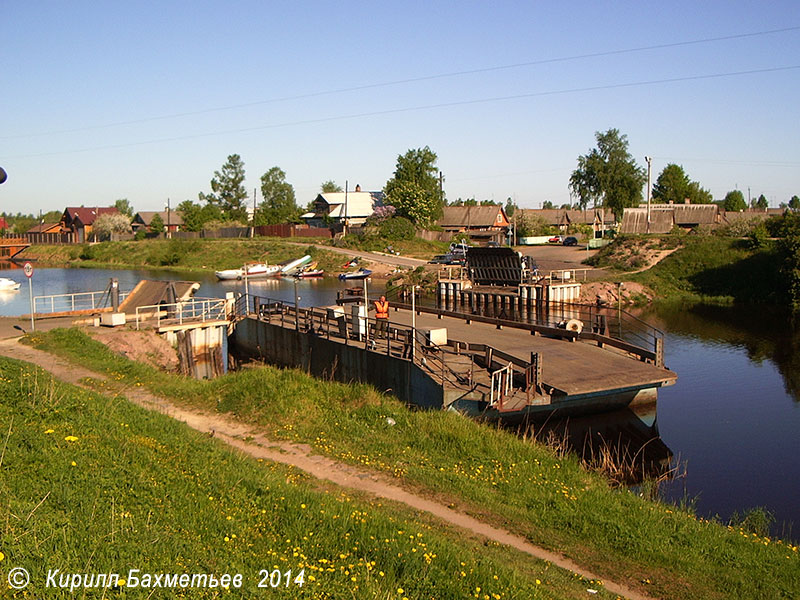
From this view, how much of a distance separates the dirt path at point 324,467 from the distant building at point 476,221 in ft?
284

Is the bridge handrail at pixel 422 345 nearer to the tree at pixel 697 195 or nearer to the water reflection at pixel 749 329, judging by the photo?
the water reflection at pixel 749 329

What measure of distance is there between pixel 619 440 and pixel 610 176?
87682 mm

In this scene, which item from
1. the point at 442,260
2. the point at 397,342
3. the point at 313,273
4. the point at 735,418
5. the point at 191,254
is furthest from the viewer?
the point at 191,254

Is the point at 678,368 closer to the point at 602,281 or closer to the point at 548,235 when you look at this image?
the point at 602,281

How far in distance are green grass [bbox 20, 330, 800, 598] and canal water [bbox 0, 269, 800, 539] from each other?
14.4 feet

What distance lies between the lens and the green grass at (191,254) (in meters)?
93.0

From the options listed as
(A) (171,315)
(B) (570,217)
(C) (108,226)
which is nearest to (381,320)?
(A) (171,315)

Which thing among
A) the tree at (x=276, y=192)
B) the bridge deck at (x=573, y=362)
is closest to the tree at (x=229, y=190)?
the tree at (x=276, y=192)

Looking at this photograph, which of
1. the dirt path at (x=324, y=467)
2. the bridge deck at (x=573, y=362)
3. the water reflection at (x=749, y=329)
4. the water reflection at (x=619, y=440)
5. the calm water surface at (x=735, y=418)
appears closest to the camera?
the dirt path at (x=324, y=467)

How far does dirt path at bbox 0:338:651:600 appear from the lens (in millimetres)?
11180

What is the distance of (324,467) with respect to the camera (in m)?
14.8

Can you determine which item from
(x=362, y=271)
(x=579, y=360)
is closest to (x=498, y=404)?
(x=579, y=360)

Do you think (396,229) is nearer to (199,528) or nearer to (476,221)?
(476,221)

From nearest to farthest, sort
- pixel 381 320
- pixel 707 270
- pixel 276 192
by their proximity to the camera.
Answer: pixel 381 320, pixel 707 270, pixel 276 192
